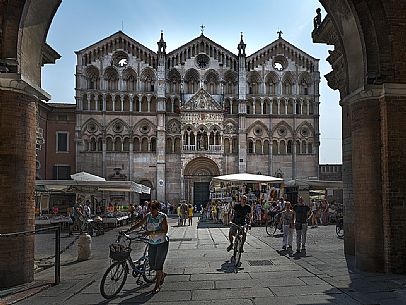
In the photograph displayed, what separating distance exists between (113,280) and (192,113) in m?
38.5

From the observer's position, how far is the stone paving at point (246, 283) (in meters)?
8.08

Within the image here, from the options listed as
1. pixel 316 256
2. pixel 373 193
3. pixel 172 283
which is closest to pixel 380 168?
pixel 373 193

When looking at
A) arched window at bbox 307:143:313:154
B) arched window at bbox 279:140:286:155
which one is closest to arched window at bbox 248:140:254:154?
arched window at bbox 279:140:286:155

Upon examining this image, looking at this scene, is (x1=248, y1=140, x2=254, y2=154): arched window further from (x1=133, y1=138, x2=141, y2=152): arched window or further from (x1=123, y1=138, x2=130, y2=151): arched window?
(x1=123, y1=138, x2=130, y2=151): arched window

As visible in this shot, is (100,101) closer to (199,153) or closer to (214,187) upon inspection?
(199,153)

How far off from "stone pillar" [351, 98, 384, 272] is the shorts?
15.2ft

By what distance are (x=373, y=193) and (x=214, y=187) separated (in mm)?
24808

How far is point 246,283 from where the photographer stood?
956cm

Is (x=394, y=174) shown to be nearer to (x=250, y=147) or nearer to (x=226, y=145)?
(x=226, y=145)

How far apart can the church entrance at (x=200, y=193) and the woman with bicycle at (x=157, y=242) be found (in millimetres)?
38079

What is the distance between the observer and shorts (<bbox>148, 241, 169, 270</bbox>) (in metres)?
8.86

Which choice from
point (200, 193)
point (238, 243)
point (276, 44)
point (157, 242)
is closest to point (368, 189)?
point (238, 243)

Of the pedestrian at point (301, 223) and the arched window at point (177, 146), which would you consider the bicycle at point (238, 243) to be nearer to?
the pedestrian at point (301, 223)

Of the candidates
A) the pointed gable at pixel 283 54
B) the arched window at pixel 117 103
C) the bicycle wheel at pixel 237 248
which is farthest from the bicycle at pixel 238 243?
the pointed gable at pixel 283 54
